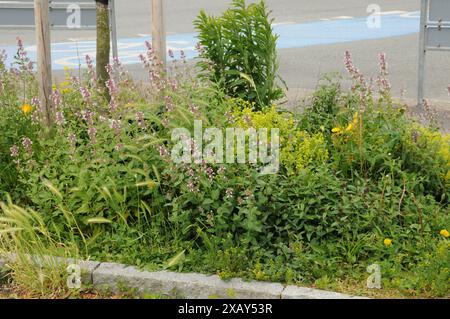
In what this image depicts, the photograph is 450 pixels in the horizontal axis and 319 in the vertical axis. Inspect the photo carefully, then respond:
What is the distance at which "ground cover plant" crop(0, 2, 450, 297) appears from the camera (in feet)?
15.2

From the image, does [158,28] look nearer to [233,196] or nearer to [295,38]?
[233,196]

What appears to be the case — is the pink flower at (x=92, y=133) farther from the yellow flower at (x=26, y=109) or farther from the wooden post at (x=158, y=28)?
the wooden post at (x=158, y=28)

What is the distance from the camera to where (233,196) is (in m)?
4.76

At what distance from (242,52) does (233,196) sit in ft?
5.10

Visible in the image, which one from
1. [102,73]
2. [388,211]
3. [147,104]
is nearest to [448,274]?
[388,211]

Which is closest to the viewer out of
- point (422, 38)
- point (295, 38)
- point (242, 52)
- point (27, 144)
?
point (27, 144)

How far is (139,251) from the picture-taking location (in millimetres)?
4863

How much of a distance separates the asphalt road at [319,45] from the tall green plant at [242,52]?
1.01 meters

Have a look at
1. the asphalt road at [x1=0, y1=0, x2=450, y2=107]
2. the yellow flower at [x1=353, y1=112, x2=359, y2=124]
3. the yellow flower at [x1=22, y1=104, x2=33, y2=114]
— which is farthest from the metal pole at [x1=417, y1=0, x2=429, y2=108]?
the yellow flower at [x1=22, y1=104, x2=33, y2=114]

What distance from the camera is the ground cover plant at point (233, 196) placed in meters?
4.64

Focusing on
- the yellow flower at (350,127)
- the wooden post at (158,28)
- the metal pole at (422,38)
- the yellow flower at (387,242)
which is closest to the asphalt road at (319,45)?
the metal pole at (422,38)

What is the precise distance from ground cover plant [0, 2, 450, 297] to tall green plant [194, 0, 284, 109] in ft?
1.15

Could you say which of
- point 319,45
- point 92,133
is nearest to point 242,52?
point 92,133

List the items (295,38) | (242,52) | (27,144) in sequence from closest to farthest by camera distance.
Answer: (27,144)
(242,52)
(295,38)
